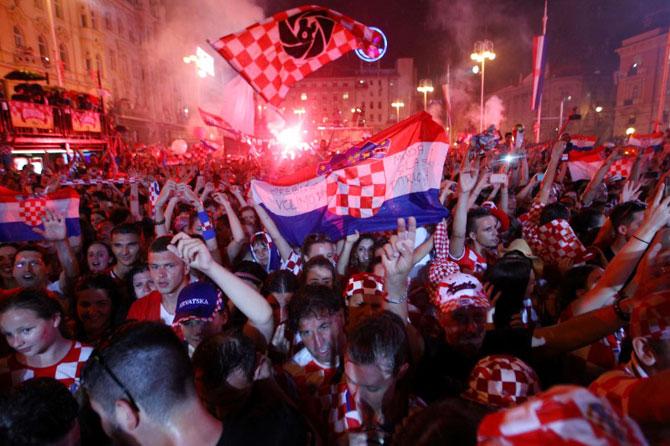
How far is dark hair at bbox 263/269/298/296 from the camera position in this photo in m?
3.67

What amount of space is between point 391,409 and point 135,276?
10.1 ft

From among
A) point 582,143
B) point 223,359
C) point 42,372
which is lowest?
point 42,372

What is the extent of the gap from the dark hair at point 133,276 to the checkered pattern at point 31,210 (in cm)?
190

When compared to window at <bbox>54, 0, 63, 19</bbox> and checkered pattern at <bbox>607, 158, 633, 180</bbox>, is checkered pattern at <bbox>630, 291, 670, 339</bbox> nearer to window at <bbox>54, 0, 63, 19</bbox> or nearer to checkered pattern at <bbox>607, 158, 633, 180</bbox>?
checkered pattern at <bbox>607, 158, 633, 180</bbox>

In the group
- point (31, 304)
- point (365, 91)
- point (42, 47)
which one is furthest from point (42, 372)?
point (365, 91)

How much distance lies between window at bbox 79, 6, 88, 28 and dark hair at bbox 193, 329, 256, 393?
151ft

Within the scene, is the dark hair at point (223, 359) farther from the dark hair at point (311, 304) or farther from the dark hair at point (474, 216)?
the dark hair at point (474, 216)

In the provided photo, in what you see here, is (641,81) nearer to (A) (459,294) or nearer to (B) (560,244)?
(B) (560,244)

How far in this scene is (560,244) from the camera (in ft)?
15.5

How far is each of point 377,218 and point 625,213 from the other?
2.56 meters

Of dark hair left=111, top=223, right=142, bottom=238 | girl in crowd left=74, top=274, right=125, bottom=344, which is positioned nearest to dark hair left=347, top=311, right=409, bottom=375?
girl in crowd left=74, top=274, right=125, bottom=344

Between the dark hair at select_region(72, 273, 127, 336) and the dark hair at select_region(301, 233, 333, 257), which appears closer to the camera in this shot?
the dark hair at select_region(72, 273, 127, 336)

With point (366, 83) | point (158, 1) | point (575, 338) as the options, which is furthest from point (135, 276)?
point (366, 83)

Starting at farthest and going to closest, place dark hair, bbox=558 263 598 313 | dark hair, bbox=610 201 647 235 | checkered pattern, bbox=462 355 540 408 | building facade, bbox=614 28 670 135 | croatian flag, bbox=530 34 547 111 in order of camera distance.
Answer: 1. building facade, bbox=614 28 670 135
2. croatian flag, bbox=530 34 547 111
3. dark hair, bbox=610 201 647 235
4. dark hair, bbox=558 263 598 313
5. checkered pattern, bbox=462 355 540 408
